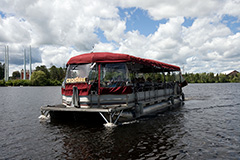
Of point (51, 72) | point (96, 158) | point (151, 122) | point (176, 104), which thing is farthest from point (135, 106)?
point (51, 72)

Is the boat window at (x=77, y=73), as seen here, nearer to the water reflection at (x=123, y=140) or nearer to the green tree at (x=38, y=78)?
the water reflection at (x=123, y=140)

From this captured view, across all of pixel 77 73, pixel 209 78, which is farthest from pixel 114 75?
pixel 209 78

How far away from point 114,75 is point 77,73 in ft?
7.70

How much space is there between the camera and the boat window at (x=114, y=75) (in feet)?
41.3

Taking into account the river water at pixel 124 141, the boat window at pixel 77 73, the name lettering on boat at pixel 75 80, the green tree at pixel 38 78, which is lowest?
the river water at pixel 124 141

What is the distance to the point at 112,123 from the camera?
38.9 ft

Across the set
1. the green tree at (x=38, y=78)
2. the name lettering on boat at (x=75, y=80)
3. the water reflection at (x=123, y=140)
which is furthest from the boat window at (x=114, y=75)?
the green tree at (x=38, y=78)

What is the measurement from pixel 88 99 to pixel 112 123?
6.69 feet

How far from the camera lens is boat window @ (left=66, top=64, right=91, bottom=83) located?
41.2ft

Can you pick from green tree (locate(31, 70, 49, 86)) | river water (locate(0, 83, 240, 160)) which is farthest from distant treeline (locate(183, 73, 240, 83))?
river water (locate(0, 83, 240, 160))

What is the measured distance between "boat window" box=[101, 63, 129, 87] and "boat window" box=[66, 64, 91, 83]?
979 mm

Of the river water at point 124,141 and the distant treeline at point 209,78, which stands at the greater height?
the distant treeline at point 209,78

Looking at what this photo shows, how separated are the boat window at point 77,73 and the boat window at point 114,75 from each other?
98 cm

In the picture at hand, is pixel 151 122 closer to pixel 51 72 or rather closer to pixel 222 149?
pixel 222 149
